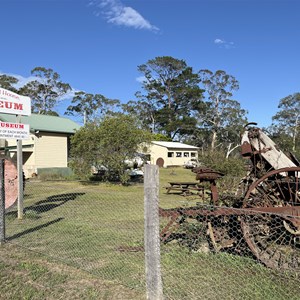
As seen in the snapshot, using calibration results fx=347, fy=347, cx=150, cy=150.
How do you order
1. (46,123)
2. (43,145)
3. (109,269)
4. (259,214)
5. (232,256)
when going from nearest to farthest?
(109,269) → (259,214) → (232,256) → (43,145) → (46,123)

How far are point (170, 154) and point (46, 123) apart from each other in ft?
71.3

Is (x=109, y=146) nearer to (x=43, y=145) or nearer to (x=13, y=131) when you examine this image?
(x=43, y=145)

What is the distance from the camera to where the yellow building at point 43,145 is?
25484mm

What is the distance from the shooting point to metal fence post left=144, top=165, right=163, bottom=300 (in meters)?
3.72

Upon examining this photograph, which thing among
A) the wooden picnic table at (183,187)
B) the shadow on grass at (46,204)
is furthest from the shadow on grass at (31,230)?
the wooden picnic table at (183,187)

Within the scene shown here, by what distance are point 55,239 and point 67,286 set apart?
98.3 inches

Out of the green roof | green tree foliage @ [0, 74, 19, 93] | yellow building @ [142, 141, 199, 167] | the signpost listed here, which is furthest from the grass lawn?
green tree foliage @ [0, 74, 19, 93]

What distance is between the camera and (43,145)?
86.1 ft

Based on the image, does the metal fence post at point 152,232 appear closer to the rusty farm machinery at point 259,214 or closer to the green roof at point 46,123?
the rusty farm machinery at point 259,214

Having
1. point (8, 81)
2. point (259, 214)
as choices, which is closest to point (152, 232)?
point (259, 214)

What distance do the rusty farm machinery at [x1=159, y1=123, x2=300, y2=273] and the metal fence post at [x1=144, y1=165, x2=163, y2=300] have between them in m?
1.11

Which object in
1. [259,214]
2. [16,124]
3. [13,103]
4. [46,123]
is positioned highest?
[46,123]

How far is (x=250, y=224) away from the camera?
5160 mm

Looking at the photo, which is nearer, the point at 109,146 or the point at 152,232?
the point at 152,232
